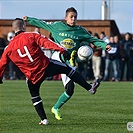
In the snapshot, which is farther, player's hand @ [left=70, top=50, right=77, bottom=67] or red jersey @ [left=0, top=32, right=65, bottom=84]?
player's hand @ [left=70, top=50, right=77, bottom=67]

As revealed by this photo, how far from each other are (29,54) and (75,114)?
7.49ft

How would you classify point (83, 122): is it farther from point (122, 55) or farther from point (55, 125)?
point (122, 55)

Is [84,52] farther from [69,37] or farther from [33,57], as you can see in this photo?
[33,57]

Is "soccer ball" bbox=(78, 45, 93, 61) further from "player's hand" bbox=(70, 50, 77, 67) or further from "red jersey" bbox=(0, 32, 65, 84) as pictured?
"red jersey" bbox=(0, 32, 65, 84)

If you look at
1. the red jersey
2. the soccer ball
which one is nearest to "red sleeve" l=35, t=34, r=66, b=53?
the red jersey

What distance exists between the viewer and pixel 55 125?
33.1 feet

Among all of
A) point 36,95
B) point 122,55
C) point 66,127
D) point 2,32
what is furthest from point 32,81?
point 2,32

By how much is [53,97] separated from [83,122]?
18.7 feet

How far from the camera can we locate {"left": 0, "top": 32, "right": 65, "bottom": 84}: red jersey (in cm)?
1001

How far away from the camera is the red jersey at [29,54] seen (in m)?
10.0

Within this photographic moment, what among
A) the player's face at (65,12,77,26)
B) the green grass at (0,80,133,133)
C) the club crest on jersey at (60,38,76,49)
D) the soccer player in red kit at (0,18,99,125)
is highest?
the player's face at (65,12,77,26)

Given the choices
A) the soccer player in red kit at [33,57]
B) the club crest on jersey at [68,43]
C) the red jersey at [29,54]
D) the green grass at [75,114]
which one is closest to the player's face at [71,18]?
the club crest on jersey at [68,43]

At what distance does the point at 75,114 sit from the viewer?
11836 mm

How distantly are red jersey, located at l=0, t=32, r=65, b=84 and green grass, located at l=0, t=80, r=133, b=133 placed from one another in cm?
91
